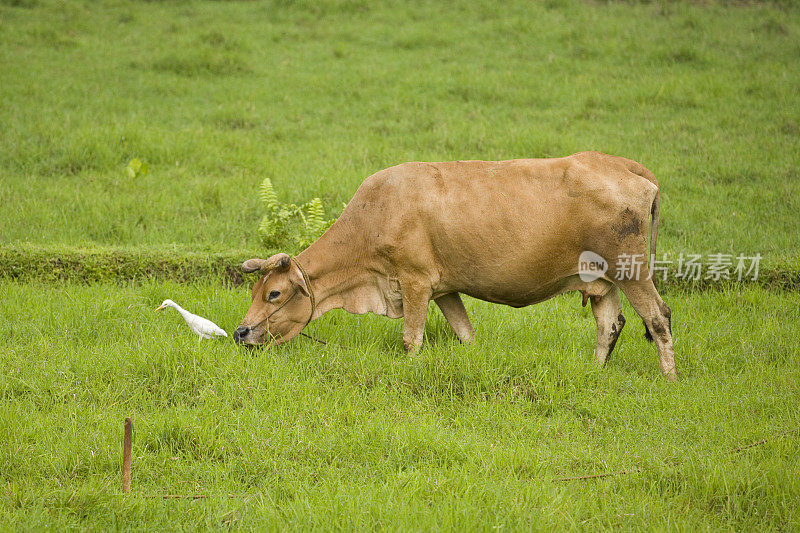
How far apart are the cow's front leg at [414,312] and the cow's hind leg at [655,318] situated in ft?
5.12

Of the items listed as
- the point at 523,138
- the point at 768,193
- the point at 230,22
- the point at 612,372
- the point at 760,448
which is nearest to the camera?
the point at 760,448

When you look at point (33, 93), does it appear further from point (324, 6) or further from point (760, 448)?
point (760, 448)

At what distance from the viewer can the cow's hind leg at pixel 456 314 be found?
696 cm

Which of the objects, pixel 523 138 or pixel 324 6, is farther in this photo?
pixel 324 6

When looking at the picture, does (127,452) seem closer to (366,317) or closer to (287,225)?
(366,317)

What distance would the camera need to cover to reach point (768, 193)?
33.7 feet

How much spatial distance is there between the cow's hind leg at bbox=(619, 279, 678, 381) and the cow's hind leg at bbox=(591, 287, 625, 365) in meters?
0.27

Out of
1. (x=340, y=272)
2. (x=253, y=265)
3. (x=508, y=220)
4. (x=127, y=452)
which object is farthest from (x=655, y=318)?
(x=127, y=452)

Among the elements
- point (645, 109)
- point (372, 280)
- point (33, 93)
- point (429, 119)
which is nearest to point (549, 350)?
point (372, 280)

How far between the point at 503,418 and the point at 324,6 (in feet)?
44.3

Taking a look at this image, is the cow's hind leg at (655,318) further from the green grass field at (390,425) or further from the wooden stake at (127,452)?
the wooden stake at (127,452)

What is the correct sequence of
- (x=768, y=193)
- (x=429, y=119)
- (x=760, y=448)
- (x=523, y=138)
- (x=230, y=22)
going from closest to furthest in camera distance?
1. (x=760, y=448)
2. (x=768, y=193)
3. (x=523, y=138)
4. (x=429, y=119)
5. (x=230, y=22)

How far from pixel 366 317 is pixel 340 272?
0.96 meters

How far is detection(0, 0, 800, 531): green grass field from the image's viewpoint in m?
4.75
